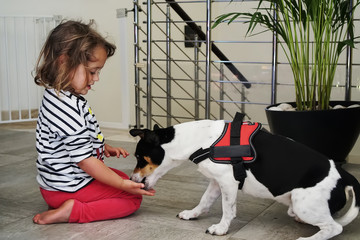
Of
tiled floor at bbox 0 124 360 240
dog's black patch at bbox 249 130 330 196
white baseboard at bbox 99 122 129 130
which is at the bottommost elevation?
tiled floor at bbox 0 124 360 240

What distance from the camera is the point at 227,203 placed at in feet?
5.40

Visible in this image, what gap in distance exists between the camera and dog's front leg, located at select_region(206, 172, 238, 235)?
163 centimetres

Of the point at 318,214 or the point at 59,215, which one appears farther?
the point at 59,215

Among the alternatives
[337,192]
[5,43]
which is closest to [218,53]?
[5,43]

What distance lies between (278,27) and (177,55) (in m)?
1.87

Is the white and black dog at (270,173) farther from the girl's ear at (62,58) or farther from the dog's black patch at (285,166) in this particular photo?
the girl's ear at (62,58)

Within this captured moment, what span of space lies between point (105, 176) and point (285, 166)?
63 centimetres

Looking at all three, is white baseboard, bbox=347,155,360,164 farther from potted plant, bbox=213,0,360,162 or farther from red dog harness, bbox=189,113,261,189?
red dog harness, bbox=189,113,261,189

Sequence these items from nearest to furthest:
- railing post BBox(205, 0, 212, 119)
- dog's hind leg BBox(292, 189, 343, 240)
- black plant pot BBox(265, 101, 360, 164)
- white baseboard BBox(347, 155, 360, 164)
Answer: dog's hind leg BBox(292, 189, 343, 240) < black plant pot BBox(265, 101, 360, 164) < white baseboard BBox(347, 155, 360, 164) < railing post BBox(205, 0, 212, 119)

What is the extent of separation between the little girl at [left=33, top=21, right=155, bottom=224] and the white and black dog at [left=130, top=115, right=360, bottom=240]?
0.49ft

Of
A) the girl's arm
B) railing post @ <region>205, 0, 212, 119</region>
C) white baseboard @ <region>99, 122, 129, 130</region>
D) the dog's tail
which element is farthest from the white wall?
the dog's tail

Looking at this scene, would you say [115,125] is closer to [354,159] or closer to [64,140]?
[354,159]

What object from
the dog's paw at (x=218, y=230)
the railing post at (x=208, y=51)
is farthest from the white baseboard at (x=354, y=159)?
the dog's paw at (x=218, y=230)

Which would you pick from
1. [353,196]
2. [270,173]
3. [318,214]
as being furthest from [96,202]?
[353,196]
